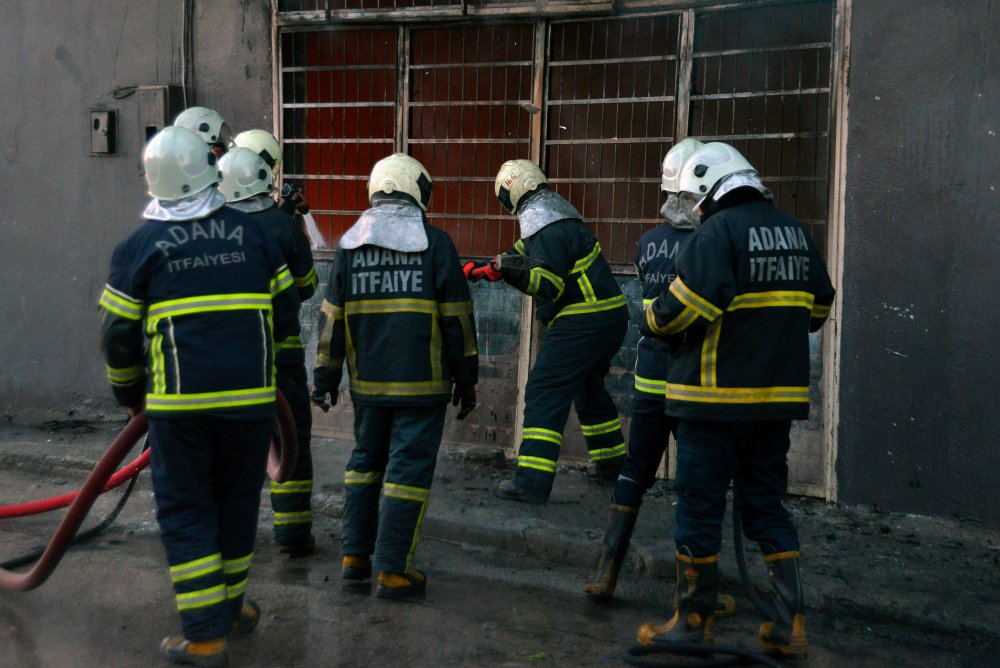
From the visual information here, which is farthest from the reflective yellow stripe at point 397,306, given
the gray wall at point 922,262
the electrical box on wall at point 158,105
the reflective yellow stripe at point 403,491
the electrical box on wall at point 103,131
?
the electrical box on wall at point 103,131

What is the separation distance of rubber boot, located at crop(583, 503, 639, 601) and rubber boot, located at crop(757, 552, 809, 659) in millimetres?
851

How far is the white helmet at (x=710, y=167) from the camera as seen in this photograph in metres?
4.54

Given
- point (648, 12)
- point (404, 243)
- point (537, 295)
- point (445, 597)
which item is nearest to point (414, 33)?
point (648, 12)

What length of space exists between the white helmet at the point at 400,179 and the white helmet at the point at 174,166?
1114 mm

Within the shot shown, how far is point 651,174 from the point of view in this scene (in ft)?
23.9

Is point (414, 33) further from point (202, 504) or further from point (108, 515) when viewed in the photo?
point (202, 504)

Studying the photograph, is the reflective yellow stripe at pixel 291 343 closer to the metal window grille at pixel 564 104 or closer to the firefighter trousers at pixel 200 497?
the firefighter trousers at pixel 200 497

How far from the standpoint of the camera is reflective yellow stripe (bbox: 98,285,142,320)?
162 inches

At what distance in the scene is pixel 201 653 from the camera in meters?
4.12

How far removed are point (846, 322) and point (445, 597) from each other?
288 cm

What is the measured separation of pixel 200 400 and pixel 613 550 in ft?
6.73

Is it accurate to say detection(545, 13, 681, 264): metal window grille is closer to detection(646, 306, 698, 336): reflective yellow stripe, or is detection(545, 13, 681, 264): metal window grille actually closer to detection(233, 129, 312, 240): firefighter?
detection(233, 129, 312, 240): firefighter

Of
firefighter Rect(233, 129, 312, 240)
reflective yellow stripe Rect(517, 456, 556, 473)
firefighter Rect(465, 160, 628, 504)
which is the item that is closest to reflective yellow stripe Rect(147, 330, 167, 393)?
firefighter Rect(233, 129, 312, 240)

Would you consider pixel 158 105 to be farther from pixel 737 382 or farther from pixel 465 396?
pixel 737 382
